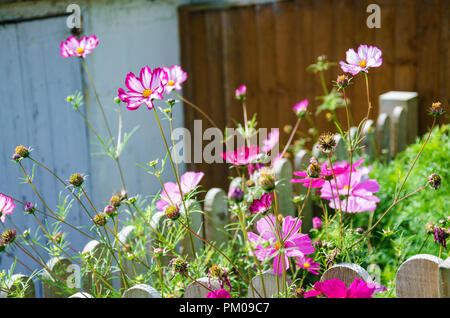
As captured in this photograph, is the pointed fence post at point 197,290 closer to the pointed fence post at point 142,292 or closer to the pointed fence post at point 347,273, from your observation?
the pointed fence post at point 142,292

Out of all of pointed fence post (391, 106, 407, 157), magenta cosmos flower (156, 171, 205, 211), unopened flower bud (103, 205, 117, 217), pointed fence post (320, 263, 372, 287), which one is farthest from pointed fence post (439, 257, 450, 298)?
pointed fence post (391, 106, 407, 157)

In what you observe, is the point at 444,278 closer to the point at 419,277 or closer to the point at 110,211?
the point at 419,277

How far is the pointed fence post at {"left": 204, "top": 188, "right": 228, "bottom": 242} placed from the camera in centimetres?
187

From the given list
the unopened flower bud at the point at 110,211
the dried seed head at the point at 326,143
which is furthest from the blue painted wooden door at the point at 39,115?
the dried seed head at the point at 326,143

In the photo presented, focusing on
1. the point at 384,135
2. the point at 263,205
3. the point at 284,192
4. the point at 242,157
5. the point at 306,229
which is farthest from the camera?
the point at 384,135

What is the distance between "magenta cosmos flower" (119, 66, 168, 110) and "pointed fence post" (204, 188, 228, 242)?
2.69 feet

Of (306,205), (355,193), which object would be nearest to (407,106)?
(306,205)

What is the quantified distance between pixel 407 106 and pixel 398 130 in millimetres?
219

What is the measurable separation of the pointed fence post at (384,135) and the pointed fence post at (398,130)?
0.02 m

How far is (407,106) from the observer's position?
287 cm

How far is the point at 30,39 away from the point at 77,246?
107cm

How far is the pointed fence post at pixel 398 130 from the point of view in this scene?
2707 mm

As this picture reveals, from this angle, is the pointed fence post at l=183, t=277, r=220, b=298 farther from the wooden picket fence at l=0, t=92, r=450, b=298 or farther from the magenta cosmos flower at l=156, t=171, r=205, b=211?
the magenta cosmos flower at l=156, t=171, r=205, b=211
